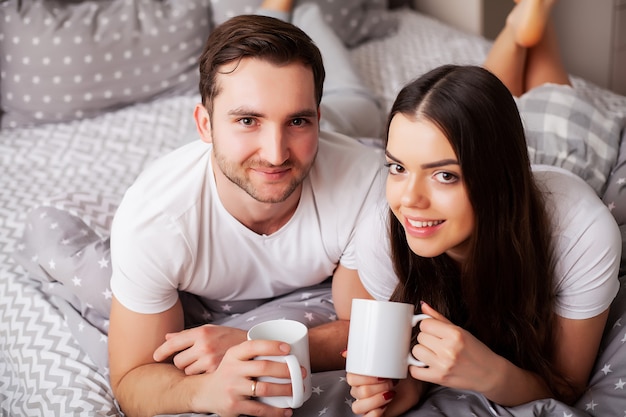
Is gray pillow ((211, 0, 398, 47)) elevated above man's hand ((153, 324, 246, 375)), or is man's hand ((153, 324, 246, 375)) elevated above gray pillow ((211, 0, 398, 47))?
gray pillow ((211, 0, 398, 47))

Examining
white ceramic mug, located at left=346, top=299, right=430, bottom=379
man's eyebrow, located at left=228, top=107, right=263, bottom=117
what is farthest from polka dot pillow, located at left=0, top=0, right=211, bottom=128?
white ceramic mug, located at left=346, top=299, right=430, bottom=379

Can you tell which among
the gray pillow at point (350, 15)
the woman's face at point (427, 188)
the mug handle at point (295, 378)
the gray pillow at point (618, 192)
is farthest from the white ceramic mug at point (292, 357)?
the gray pillow at point (350, 15)

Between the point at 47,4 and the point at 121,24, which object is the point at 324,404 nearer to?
the point at 121,24

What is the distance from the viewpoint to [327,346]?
4.20 ft

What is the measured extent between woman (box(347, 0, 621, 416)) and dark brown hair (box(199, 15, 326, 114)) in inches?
8.8

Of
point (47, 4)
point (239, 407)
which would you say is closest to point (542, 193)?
point (239, 407)

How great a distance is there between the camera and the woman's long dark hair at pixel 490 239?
3.27ft

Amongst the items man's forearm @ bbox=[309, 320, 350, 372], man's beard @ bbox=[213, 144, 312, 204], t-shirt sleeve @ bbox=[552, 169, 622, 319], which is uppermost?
man's beard @ bbox=[213, 144, 312, 204]

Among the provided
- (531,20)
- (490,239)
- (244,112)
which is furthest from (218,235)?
(531,20)

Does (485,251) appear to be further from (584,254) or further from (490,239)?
(584,254)

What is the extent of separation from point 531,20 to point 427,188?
3.20 feet

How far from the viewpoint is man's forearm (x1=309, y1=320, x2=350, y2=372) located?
4.18ft

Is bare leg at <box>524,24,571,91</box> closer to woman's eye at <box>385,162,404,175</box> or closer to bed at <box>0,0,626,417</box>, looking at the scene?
bed at <box>0,0,626,417</box>

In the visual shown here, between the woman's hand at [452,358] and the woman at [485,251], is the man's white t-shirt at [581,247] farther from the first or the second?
the woman's hand at [452,358]
